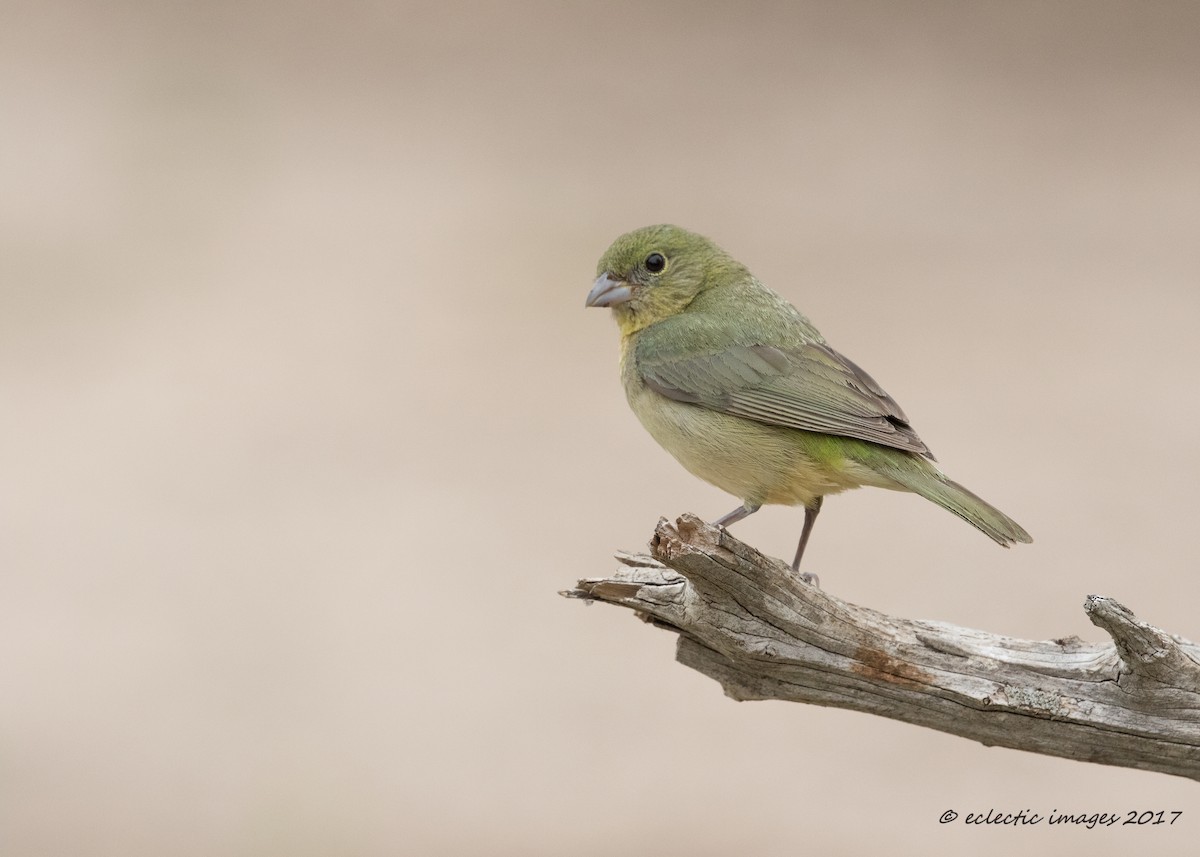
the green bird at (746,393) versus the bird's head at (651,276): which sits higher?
the bird's head at (651,276)

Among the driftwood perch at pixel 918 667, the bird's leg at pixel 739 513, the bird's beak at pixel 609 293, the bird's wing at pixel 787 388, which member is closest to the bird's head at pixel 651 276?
the bird's beak at pixel 609 293

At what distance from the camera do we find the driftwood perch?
3982 millimetres

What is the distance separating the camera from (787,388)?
4852 mm

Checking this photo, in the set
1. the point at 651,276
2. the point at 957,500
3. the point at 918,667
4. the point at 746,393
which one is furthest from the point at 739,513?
the point at 651,276

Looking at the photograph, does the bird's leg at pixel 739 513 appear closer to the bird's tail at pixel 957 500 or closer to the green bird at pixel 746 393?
the green bird at pixel 746 393

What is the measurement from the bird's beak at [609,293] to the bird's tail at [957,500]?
49.4 inches

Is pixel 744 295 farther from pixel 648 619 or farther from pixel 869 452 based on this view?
pixel 648 619

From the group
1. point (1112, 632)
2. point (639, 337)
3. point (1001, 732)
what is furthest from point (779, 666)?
point (639, 337)

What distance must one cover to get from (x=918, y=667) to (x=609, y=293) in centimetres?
191

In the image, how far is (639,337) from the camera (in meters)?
5.31

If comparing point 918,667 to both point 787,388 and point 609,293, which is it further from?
point 609,293

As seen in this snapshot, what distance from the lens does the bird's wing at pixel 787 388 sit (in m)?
4.62

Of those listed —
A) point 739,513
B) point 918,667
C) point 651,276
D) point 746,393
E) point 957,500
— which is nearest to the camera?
point 918,667

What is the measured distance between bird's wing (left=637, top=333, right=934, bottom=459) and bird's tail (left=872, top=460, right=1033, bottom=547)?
74 millimetres
